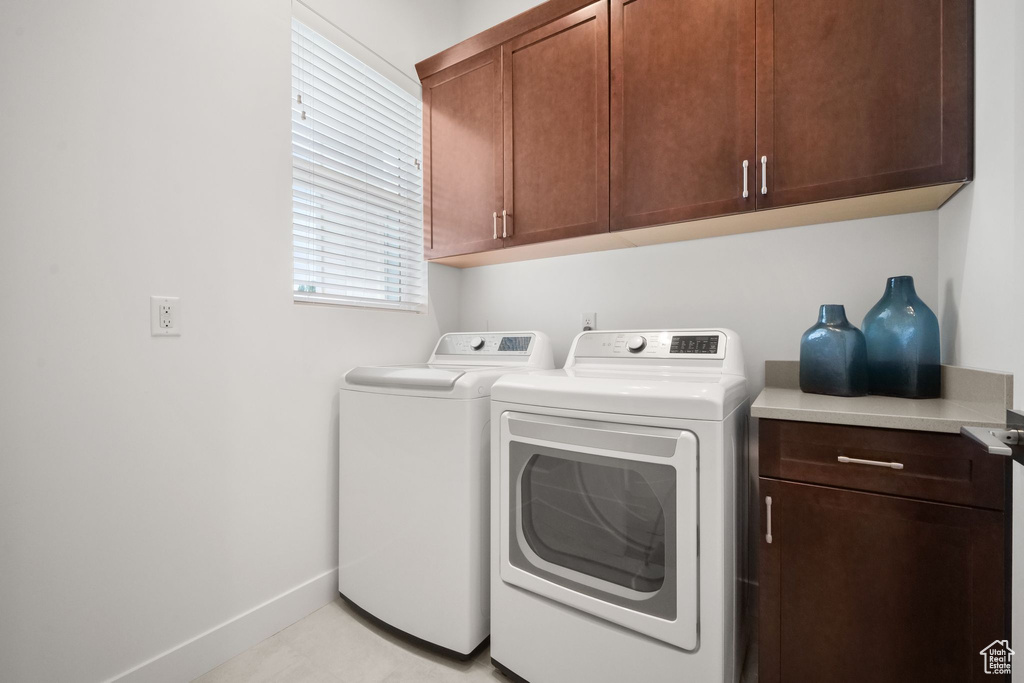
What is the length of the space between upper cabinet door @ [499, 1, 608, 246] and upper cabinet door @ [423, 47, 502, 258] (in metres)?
0.07

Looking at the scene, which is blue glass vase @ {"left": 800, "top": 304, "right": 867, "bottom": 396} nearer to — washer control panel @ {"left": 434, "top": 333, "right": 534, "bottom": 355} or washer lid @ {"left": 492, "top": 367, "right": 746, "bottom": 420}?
washer lid @ {"left": 492, "top": 367, "right": 746, "bottom": 420}

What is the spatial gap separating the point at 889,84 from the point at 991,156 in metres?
0.34

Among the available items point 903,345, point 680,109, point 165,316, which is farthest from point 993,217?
point 165,316

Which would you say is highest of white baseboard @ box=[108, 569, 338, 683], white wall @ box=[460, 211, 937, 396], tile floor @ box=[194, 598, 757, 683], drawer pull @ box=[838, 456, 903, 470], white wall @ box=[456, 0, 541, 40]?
white wall @ box=[456, 0, 541, 40]

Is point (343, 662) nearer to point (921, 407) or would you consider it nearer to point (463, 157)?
point (921, 407)

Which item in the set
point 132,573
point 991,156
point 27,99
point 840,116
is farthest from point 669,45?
point 132,573

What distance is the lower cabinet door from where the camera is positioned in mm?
957

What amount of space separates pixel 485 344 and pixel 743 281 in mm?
1135

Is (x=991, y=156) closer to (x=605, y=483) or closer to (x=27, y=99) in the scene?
(x=605, y=483)

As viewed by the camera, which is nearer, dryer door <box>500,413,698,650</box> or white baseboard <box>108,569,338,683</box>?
dryer door <box>500,413,698,650</box>

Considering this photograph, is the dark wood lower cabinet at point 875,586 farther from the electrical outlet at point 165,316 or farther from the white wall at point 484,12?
the white wall at point 484,12

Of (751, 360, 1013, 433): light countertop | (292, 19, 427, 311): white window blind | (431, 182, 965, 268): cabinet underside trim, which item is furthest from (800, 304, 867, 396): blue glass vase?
(292, 19, 427, 311): white window blind

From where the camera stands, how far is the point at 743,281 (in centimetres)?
178

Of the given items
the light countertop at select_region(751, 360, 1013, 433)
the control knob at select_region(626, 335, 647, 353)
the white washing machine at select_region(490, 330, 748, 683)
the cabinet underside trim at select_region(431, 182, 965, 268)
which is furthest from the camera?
the control knob at select_region(626, 335, 647, 353)
